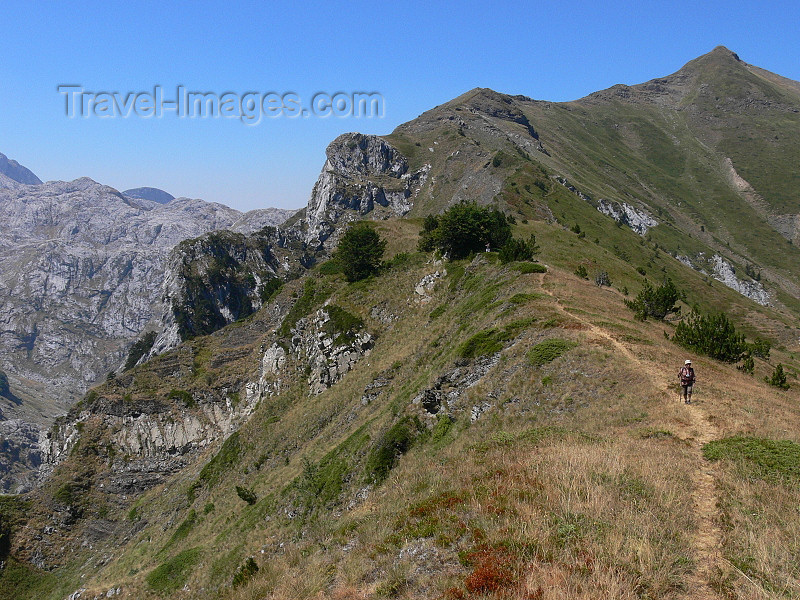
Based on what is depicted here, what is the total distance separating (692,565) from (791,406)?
16.6 metres

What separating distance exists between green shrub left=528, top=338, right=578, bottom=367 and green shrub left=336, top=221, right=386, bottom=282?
44.9 metres

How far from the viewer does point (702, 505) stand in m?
9.86

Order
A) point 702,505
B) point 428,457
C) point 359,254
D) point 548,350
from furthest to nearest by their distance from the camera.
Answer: point 359,254, point 548,350, point 428,457, point 702,505

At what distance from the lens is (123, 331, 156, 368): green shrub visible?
5382 inches

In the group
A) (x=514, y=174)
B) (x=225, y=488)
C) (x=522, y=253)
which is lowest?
(x=225, y=488)

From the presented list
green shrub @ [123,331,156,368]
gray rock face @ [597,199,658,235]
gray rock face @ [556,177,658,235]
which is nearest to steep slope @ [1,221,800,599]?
green shrub @ [123,331,156,368]

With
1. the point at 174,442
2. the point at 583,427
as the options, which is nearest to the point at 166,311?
the point at 174,442

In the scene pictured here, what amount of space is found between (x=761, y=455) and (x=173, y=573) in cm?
4126

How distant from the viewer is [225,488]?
4719cm

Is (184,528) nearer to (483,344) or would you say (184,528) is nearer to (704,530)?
(483,344)

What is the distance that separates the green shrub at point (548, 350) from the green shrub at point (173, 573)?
31.1 m

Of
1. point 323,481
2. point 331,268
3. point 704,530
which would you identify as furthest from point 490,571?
point 331,268

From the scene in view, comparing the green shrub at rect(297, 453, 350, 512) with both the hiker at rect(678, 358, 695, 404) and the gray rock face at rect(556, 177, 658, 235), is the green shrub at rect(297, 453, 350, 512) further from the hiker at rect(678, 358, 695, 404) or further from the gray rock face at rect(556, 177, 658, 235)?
the gray rock face at rect(556, 177, 658, 235)

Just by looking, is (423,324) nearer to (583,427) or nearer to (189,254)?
(583,427)
